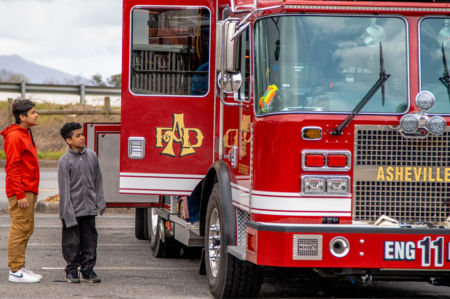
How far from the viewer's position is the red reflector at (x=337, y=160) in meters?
5.02

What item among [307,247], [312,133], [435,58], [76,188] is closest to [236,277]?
[307,247]

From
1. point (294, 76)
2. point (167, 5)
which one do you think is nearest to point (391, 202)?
point (294, 76)

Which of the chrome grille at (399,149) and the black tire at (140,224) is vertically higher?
the chrome grille at (399,149)

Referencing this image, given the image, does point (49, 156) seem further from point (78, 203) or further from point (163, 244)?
point (78, 203)

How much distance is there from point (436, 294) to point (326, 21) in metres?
3.12

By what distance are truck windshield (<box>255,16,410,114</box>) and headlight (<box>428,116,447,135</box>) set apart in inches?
10.2

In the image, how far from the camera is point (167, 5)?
7.14 meters

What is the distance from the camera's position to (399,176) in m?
5.16

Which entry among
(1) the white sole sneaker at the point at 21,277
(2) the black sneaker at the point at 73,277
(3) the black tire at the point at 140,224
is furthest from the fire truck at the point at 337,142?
(3) the black tire at the point at 140,224

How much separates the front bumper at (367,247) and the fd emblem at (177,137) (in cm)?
224

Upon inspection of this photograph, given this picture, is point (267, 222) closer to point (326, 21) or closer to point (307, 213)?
point (307, 213)

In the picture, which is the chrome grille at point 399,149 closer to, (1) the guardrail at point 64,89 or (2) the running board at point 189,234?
(2) the running board at point 189,234

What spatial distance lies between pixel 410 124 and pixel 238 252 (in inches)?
67.7

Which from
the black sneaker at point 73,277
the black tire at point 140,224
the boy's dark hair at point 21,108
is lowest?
the black sneaker at point 73,277
